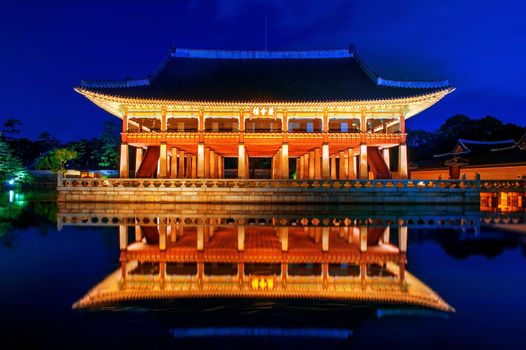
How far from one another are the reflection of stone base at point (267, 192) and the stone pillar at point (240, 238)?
1045cm

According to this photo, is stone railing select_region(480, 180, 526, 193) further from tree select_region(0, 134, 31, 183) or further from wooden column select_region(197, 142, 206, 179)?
tree select_region(0, 134, 31, 183)

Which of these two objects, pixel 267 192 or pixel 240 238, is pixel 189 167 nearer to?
pixel 267 192

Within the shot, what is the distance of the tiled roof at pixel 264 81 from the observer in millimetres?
26781

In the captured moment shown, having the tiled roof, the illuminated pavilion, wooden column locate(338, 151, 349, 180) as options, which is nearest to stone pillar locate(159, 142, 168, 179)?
the illuminated pavilion

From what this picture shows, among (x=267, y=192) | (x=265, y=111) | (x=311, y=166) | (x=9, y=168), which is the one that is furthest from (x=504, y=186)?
(x=9, y=168)

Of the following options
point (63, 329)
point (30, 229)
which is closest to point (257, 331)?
point (63, 329)

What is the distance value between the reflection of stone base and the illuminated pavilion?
2.29 m

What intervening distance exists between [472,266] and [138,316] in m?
7.28

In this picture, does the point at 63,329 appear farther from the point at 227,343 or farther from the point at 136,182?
the point at 136,182

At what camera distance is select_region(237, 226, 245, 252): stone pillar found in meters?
9.71

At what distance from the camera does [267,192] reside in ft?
78.2

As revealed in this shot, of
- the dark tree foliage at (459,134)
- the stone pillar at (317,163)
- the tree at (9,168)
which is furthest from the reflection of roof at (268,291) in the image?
the dark tree foliage at (459,134)

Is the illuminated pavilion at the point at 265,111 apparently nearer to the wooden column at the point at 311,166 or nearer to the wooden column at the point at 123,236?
the wooden column at the point at 311,166

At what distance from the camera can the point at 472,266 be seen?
8258 millimetres
